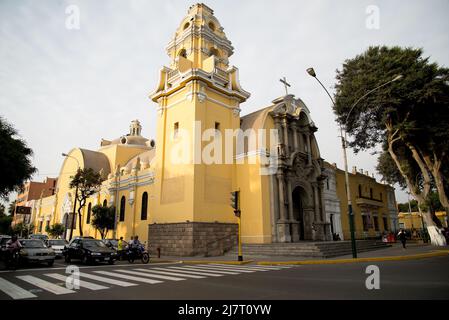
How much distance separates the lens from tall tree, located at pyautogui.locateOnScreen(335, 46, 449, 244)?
20.8 m

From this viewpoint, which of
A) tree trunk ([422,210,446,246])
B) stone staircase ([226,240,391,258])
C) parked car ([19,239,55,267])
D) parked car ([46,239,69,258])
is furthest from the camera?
tree trunk ([422,210,446,246])

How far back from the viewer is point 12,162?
18.9 m

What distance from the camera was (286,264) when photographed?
46.6ft

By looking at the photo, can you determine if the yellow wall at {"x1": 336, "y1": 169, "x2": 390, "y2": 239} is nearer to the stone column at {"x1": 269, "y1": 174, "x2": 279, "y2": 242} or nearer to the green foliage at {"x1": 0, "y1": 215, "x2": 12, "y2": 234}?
the stone column at {"x1": 269, "y1": 174, "x2": 279, "y2": 242}

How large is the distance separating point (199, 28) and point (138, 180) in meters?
16.5

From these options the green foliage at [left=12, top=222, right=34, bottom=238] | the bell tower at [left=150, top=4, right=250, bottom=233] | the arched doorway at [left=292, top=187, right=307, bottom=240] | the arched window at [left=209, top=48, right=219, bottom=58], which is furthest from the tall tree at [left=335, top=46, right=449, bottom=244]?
the green foliage at [left=12, top=222, right=34, bottom=238]

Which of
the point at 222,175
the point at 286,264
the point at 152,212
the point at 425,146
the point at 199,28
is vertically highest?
the point at 199,28

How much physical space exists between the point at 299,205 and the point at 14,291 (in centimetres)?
2395

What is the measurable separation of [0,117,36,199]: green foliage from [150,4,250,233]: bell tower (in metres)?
9.65

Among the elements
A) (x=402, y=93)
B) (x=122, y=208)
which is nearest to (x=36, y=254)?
(x=122, y=208)

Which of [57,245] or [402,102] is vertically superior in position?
[402,102]

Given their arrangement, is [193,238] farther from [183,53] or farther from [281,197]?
[183,53]

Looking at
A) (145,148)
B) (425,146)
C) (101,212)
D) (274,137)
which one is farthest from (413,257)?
(145,148)

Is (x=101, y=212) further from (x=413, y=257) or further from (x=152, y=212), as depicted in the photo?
(x=413, y=257)
